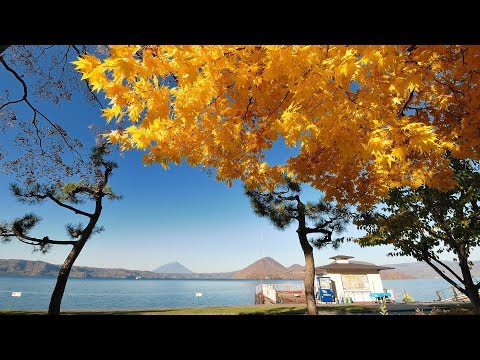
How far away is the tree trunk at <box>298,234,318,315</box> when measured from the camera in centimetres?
1336

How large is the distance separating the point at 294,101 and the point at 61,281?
1270 centimetres

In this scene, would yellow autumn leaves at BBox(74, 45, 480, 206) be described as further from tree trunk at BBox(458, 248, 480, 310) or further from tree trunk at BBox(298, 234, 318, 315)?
tree trunk at BBox(298, 234, 318, 315)

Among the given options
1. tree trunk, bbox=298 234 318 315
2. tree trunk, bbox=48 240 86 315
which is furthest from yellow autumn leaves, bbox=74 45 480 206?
tree trunk, bbox=48 240 86 315

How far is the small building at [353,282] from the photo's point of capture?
25.3 metres

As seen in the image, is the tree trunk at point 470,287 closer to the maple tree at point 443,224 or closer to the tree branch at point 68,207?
the maple tree at point 443,224

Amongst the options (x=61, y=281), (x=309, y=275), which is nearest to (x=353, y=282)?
(x=309, y=275)

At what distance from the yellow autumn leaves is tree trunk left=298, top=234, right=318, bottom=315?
9.57 metres

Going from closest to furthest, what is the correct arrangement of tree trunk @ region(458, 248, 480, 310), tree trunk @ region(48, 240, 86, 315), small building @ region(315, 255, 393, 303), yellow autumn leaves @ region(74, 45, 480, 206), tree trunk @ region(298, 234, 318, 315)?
yellow autumn leaves @ region(74, 45, 480, 206) → tree trunk @ region(458, 248, 480, 310) → tree trunk @ region(48, 240, 86, 315) → tree trunk @ region(298, 234, 318, 315) → small building @ region(315, 255, 393, 303)

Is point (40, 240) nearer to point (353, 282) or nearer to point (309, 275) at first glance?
point (309, 275)

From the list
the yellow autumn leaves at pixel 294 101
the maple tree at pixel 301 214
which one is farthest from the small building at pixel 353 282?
the yellow autumn leaves at pixel 294 101

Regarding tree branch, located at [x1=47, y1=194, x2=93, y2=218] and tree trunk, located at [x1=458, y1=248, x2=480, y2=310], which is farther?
tree branch, located at [x1=47, y1=194, x2=93, y2=218]

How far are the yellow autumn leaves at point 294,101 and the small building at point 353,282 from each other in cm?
2298

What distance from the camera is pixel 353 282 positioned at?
26.2 metres
